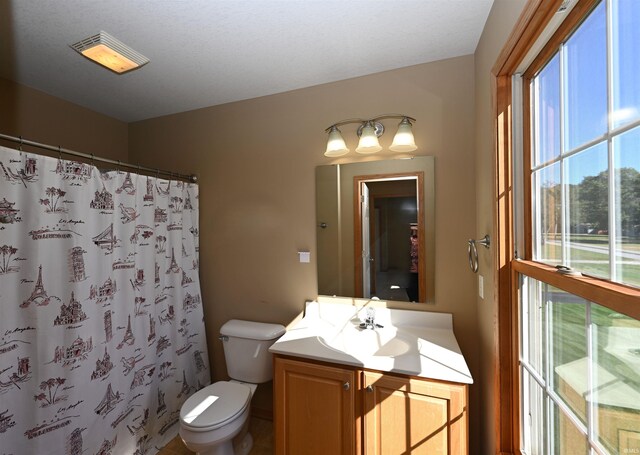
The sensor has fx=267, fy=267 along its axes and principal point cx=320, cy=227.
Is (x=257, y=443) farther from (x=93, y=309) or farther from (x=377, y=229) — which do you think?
(x=377, y=229)

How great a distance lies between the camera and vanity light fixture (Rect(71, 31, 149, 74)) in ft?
4.52

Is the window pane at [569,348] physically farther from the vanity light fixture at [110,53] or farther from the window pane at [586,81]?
the vanity light fixture at [110,53]

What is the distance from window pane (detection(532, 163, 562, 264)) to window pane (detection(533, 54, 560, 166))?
6cm

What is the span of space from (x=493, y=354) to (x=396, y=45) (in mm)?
1654

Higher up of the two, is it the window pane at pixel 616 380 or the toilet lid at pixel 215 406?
the window pane at pixel 616 380

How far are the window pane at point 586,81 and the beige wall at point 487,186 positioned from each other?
36 cm

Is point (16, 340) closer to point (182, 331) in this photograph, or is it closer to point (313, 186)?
point (182, 331)

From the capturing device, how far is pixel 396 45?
4.92 feet

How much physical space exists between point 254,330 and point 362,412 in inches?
35.5

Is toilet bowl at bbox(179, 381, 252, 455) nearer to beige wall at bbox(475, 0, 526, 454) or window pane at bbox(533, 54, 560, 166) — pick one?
beige wall at bbox(475, 0, 526, 454)

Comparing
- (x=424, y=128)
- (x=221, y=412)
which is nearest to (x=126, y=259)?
(x=221, y=412)

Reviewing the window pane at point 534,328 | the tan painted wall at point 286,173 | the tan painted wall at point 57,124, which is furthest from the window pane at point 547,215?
the tan painted wall at point 57,124

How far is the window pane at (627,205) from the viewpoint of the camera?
565mm

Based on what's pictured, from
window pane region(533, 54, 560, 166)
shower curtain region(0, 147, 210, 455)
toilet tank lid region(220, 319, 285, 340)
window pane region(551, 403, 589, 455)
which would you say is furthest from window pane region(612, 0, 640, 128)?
shower curtain region(0, 147, 210, 455)
